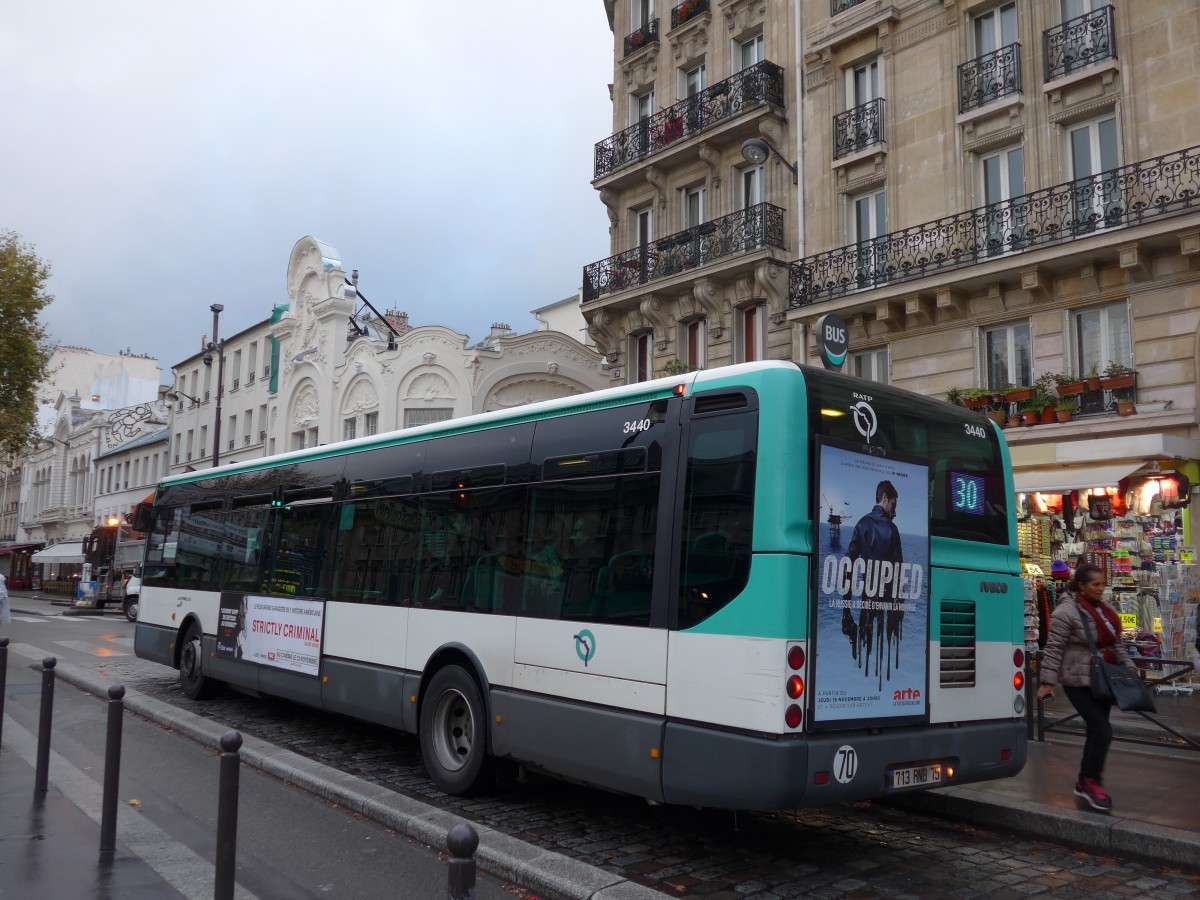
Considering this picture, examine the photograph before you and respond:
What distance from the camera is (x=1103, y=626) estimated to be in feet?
23.8

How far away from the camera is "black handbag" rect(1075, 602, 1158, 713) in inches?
270

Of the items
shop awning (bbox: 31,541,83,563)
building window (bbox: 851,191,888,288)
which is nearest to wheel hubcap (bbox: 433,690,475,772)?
building window (bbox: 851,191,888,288)

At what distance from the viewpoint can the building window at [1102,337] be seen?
50.4 ft

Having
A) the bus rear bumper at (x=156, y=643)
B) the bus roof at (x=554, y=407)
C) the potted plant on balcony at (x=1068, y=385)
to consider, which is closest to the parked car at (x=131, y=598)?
the bus rear bumper at (x=156, y=643)

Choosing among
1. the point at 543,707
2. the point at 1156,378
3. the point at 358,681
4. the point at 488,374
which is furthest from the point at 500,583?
the point at 488,374

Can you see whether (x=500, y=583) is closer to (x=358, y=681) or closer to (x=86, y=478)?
(x=358, y=681)

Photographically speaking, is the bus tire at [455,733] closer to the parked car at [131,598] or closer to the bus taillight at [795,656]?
the bus taillight at [795,656]

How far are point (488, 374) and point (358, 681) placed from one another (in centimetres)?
2116

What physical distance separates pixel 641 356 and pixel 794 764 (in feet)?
63.5

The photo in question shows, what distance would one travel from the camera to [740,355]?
2130 centimetres

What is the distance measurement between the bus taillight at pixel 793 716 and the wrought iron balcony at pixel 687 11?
21.5 meters

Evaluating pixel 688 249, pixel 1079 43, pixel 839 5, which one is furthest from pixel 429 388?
pixel 1079 43

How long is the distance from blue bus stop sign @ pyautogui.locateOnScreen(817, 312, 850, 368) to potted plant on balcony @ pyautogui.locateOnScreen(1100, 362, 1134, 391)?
4.18 metres

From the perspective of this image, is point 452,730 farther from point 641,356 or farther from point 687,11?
point 687,11
